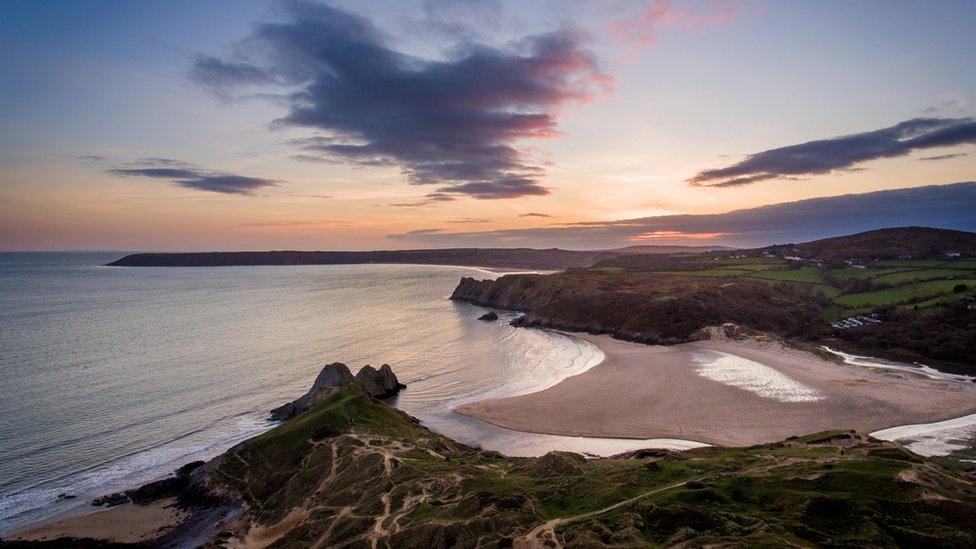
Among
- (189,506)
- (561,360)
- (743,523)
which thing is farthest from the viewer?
(561,360)

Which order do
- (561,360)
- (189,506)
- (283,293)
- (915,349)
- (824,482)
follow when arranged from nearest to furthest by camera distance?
(824,482) → (189,506) → (915,349) → (561,360) → (283,293)

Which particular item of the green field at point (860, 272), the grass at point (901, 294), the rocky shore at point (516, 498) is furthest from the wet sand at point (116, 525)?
the green field at point (860, 272)

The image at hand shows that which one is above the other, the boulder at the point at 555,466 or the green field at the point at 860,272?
the green field at the point at 860,272

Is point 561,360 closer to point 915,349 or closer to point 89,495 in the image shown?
point 915,349

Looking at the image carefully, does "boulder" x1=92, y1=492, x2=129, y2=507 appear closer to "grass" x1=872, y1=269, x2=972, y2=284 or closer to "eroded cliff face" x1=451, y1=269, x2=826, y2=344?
"eroded cliff face" x1=451, y1=269, x2=826, y2=344

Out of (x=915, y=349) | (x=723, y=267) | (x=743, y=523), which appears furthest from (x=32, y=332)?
(x=723, y=267)

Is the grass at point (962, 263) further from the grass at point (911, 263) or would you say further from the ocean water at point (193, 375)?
the ocean water at point (193, 375)

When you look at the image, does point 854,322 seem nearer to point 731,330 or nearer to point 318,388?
point 731,330

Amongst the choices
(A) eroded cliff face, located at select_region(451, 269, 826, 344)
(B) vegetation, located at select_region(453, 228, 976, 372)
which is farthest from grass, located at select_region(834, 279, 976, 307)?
(A) eroded cliff face, located at select_region(451, 269, 826, 344)
